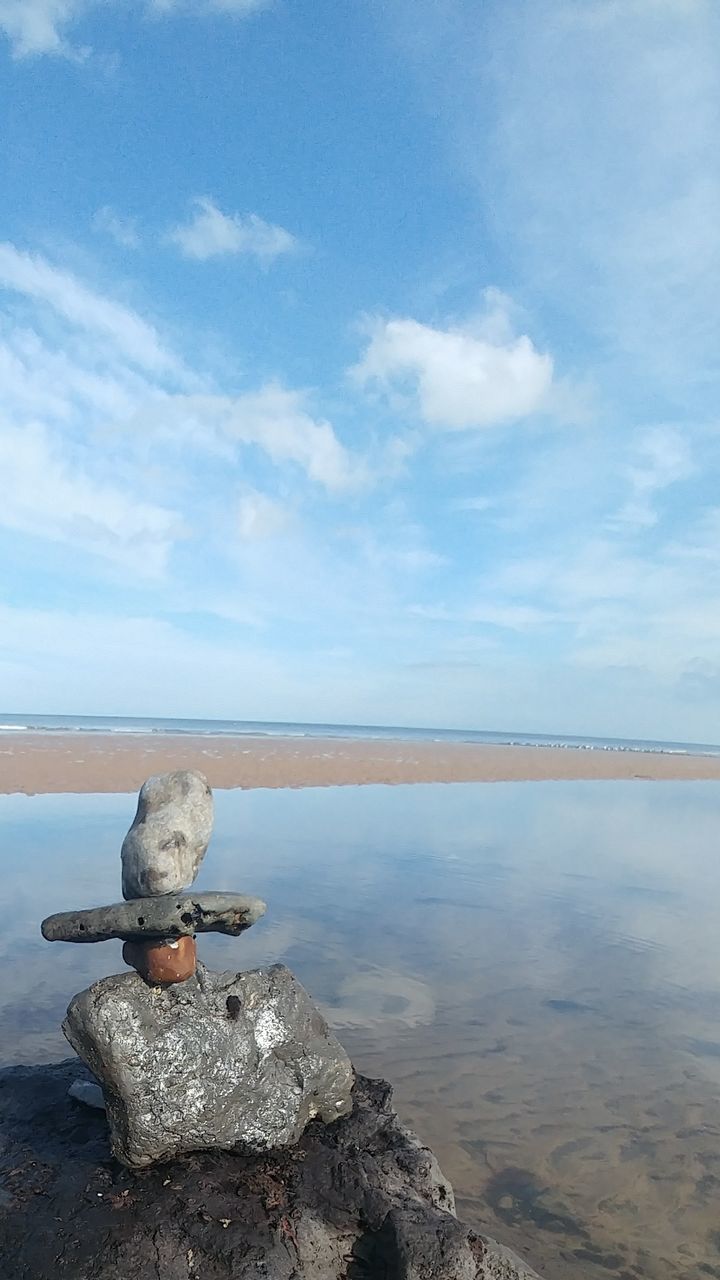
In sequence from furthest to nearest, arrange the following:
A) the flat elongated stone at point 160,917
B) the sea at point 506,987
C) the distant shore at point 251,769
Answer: the distant shore at point 251,769 → the sea at point 506,987 → the flat elongated stone at point 160,917

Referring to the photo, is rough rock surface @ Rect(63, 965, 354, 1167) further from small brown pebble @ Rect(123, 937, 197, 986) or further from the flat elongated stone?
the flat elongated stone

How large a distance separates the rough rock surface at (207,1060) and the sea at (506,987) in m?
1.37

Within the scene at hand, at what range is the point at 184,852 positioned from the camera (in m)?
5.65

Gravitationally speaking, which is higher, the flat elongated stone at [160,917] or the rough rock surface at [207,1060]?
the flat elongated stone at [160,917]

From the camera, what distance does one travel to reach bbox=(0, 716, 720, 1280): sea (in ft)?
18.7

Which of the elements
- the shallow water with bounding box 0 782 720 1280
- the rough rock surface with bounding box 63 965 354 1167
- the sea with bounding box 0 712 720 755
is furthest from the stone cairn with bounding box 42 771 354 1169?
the sea with bounding box 0 712 720 755

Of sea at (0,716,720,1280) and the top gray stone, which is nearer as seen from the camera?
the top gray stone

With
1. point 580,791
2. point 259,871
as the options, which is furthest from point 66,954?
point 580,791

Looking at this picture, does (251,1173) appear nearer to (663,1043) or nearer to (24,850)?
(663,1043)

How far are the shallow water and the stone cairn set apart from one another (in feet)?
4.76

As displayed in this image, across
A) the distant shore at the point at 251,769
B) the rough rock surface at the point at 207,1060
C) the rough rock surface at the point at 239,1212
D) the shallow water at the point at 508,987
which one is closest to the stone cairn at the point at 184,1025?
the rough rock surface at the point at 207,1060

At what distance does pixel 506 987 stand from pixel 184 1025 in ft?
17.1

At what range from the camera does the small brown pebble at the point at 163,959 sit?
548cm

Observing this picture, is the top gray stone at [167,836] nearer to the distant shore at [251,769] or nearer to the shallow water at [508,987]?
the shallow water at [508,987]
